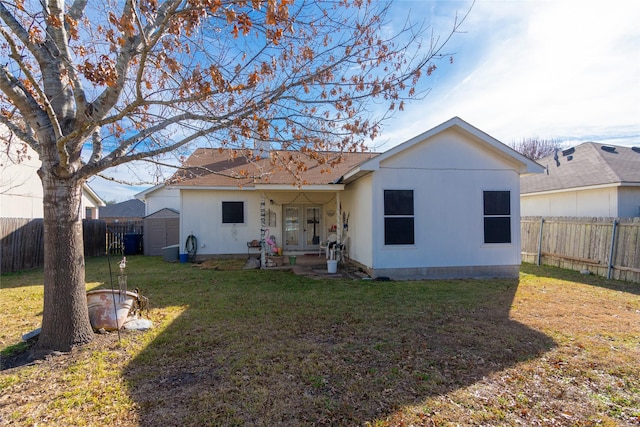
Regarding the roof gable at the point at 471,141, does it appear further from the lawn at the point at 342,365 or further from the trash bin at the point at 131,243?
the trash bin at the point at 131,243

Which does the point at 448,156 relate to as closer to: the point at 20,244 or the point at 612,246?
the point at 612,246

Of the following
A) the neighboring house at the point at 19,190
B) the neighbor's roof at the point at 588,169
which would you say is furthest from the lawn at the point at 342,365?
the neighboring house at the point at 19,190

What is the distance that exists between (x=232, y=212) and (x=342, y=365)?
397 inches

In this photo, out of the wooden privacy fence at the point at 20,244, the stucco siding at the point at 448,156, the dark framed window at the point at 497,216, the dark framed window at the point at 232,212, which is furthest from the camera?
the dark framed window at the point at 232,212

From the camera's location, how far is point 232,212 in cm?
1295

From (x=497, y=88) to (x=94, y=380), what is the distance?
8637mm

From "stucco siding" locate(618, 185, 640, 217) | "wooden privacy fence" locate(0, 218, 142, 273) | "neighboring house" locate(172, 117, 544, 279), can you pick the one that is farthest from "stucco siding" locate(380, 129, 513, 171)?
"wooden privacy fence" locate(0, 218, 142, 273)

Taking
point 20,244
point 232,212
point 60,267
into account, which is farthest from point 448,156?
point 20,244

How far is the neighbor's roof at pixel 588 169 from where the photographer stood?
11.6 m

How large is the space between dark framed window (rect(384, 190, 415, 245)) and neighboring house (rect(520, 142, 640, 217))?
793 centimetres

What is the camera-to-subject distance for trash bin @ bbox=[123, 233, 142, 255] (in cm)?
1510

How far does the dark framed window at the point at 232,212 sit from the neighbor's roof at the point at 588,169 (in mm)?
12981

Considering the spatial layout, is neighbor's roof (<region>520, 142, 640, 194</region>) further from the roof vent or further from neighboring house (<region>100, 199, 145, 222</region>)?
neighboring house (<region>100, 199, 145, 222</region>)

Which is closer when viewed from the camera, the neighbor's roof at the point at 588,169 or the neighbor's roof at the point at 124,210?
the neighbor's roof at the point at 588,169
